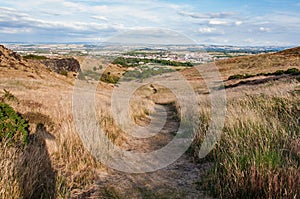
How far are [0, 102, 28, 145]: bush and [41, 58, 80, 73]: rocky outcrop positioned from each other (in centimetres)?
4206

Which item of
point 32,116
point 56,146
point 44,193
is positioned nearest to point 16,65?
point 32,116

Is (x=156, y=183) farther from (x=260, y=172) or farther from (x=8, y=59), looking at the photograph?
(x=8, y=59)

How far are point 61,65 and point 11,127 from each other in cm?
4487

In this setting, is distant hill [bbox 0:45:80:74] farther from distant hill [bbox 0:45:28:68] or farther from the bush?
the bush

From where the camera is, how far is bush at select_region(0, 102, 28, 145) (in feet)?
18.1

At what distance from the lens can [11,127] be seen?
5703 millimetres

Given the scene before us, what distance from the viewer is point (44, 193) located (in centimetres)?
423

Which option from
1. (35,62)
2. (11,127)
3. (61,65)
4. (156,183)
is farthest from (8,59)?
(156,183)

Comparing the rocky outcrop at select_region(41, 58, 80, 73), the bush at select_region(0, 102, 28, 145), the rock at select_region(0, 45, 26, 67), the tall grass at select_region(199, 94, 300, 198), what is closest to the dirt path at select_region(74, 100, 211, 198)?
the tall grass at select_region(199, 94, 300, 198)

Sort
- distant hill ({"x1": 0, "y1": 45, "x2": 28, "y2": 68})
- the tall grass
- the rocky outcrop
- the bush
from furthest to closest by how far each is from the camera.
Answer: the rocky outcrop, distant hill ({"x1": 0, "y1": 45, "x2": 28, "y2": 68}), the bush, the tall grass

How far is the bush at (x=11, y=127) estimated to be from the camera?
5.51m

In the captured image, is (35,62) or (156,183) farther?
(35,62)

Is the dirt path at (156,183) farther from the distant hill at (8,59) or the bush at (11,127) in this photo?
the distant hill at (8,59)

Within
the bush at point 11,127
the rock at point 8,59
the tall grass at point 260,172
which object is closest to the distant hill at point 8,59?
the rock at point 8,59
